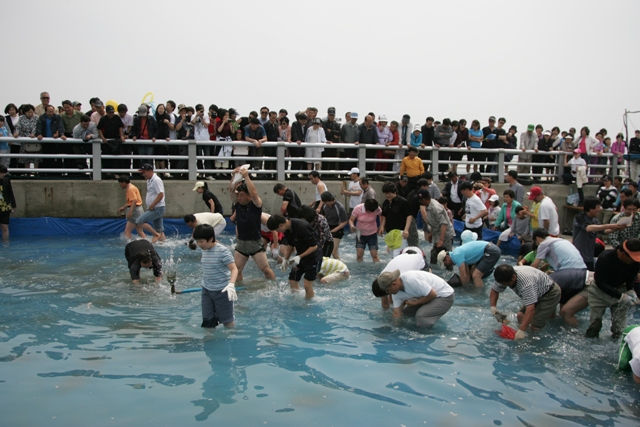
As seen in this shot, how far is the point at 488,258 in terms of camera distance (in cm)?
968

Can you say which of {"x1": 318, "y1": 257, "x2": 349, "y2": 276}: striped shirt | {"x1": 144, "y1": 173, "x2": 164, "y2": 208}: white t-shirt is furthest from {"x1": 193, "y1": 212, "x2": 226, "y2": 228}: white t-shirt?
{"x1": 318, "y1": 257, "x2": 349, "y2": 276}: striped shirt

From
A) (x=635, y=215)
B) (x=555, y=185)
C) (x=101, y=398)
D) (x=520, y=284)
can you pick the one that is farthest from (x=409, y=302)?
(x=555, y=185)

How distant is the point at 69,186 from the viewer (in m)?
14.2

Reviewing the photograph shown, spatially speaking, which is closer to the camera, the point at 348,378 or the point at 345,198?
the point at 348,378

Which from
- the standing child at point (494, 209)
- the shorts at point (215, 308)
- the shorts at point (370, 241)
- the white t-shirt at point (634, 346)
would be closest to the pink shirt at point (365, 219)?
the shorts at point (370, 241)

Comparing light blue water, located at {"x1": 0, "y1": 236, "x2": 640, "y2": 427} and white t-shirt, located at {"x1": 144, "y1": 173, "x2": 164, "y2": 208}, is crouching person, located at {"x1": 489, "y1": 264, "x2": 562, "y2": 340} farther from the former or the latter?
white t-shirt, located at {"x1": 144, "y1": 173, "x2": 164, "y2": 208}

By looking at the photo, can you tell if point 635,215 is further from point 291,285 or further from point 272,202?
point 272,202

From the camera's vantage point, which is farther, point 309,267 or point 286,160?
point 286,160

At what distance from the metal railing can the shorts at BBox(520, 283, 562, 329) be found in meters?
8.39

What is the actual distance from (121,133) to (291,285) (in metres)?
7.27

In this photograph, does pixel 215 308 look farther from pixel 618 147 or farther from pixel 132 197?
pixel 618 147

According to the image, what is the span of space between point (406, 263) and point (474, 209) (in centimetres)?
413

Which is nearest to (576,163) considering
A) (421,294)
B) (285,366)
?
(421,294)

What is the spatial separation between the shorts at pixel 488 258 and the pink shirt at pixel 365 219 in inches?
93.7
